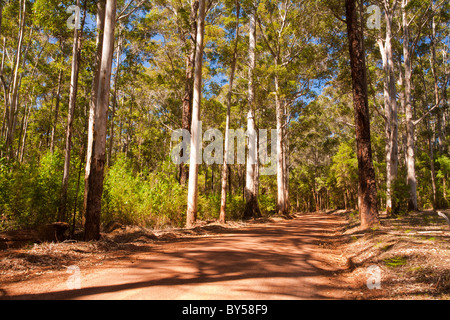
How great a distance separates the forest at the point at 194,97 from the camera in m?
7.62

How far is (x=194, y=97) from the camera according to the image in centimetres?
1102

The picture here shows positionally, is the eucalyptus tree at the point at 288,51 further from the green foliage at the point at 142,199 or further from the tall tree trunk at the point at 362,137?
the green foliage at the point at 142,199

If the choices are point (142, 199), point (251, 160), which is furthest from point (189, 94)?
point (142, 199)

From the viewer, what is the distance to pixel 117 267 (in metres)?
4.23

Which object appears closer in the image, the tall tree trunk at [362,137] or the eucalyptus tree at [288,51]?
the tall tree trunk at [362,137]

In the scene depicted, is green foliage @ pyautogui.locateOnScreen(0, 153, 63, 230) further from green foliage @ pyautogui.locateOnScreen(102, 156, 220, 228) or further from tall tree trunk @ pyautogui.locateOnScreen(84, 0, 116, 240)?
tall tree trunk @ pyautogui.locateOnScreen(84, 0, 116, 240)

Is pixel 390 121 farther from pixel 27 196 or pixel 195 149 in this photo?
pixel 27 196

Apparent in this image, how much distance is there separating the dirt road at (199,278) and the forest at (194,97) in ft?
8.51

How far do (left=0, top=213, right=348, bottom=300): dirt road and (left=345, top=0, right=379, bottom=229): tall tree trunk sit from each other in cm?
366

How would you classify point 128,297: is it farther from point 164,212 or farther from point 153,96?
point 153,96

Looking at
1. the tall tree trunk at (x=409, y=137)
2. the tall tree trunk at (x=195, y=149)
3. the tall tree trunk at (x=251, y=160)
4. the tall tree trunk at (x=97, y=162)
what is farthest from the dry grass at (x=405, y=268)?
the tall tree trunk at (x=409, y=137)

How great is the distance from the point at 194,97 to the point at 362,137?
6.01 metres

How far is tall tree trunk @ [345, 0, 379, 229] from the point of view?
27.9 ft
